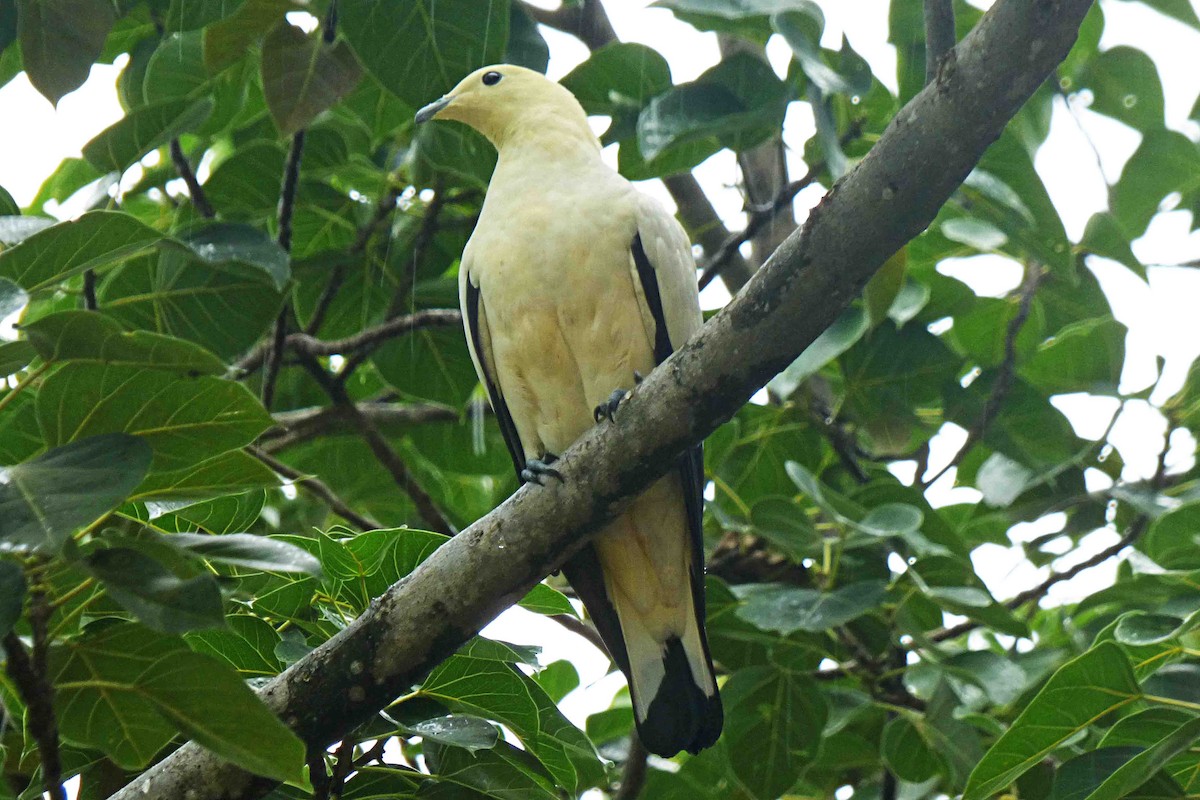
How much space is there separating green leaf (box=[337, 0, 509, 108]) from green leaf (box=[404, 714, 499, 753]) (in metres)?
1.65

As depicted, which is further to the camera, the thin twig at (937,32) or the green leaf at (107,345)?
the thin twig at (937,32)

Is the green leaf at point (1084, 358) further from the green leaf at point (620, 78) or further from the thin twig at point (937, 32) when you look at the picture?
the thin twig at point (937, 32)

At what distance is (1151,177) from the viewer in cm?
420

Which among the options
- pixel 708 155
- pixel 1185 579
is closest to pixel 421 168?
pixel 708 155

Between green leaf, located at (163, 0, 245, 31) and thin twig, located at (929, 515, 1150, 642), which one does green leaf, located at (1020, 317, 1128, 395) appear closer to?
thin twig, located at (929, 515, 1150, 642)

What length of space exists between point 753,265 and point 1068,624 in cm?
175

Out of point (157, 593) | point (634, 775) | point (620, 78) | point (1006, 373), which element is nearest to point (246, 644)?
point (157, 593)

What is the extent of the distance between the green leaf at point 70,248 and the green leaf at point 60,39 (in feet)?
2.97

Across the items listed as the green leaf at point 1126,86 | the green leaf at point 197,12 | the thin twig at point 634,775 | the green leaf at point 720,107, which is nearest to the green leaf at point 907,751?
the thin twig at point 634,775

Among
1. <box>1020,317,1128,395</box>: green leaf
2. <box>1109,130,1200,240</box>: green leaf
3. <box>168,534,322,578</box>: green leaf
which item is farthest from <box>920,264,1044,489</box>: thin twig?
<box>168,534,322,578</box>: green leaf

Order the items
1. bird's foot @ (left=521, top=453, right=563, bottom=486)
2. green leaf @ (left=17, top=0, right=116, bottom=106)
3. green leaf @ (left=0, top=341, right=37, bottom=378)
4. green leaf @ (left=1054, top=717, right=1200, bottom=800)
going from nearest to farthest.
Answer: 1. green leaf @ (left=0, top=341, right=37, bottom=378)
2. green leaf @ (left=1054, top=717, right=1200, bottom=800)
3. bird's foot @ (left=521, top=453, right=563, bottom=486)
4. green leaf @ (left=17, top=0, right=116, bottom=106)

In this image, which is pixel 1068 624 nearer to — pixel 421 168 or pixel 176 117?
pixel 421 168

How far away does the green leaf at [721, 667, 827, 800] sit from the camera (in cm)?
360

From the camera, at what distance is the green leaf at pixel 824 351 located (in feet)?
12.4
